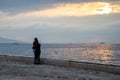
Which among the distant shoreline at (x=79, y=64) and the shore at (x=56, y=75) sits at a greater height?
the distant shoreline at (x=79, y=64)

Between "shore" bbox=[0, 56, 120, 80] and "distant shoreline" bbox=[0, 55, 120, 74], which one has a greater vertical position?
"distant shoreline" bbox=[0, 55, 120, 74]

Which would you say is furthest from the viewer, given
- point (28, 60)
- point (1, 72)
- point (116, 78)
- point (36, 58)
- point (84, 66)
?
point (28, 60)

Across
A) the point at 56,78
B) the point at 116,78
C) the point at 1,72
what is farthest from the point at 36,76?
the point at 116,78

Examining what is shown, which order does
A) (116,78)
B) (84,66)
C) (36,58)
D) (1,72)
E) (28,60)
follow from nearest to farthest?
(116,78), (1,72), (84,66), (36,58), (28,60)

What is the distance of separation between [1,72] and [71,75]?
405 centimetres

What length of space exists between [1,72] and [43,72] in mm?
2367

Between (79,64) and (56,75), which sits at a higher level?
(79,64)

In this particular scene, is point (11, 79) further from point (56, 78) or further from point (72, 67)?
point (72, 67)

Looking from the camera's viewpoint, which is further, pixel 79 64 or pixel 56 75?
pixel 79 64

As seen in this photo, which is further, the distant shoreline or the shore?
the distant shoreline

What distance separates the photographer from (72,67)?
84.8 ft

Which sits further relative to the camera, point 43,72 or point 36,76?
point 43,72

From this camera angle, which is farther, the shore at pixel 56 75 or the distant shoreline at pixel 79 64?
the distant shoreline at pixel 79 64

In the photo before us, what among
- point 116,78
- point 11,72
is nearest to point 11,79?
point 11,72
